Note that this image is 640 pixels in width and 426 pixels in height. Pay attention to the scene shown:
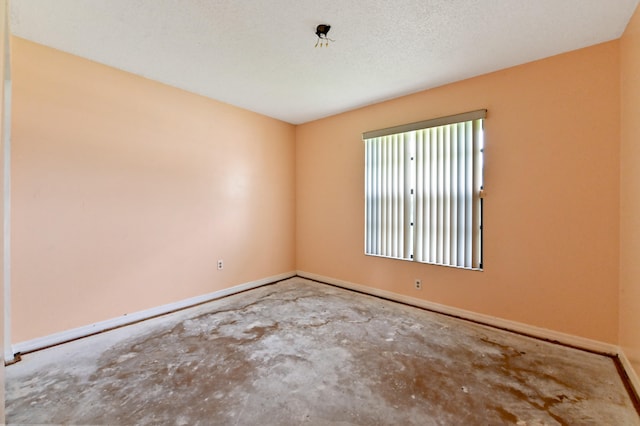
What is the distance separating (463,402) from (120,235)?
327 centimetres

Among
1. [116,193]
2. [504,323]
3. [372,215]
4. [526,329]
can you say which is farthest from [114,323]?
[526,329]

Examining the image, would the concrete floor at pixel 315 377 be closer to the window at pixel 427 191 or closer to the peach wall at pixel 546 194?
the peach wall at pixel 546 194

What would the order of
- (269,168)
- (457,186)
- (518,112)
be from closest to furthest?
(518,112) < (457,186) < (269,168)

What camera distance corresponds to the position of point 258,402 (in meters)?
1.77

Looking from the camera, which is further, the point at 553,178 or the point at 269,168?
the point at 269,168

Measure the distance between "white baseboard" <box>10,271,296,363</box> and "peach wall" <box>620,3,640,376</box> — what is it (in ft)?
12.7

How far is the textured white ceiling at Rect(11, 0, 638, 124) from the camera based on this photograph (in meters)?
1.97

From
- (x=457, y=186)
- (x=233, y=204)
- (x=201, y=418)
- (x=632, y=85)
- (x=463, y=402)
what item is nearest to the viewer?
(x=201, y=418)

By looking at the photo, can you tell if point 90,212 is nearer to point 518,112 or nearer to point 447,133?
point 447,133

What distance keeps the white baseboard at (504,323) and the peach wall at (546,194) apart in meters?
0.06

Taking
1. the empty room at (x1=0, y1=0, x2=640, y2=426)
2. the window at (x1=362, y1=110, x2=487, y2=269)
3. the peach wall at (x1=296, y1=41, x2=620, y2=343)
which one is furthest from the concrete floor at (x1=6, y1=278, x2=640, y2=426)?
the window at (x1=362, y1=110, x2=487, y2=269)

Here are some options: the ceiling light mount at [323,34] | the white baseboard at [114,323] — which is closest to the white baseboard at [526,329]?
the white baseboard at [114,323]

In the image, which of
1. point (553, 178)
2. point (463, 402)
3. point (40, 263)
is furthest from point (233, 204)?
point (553, 178)

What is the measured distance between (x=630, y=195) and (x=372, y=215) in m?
2.38
